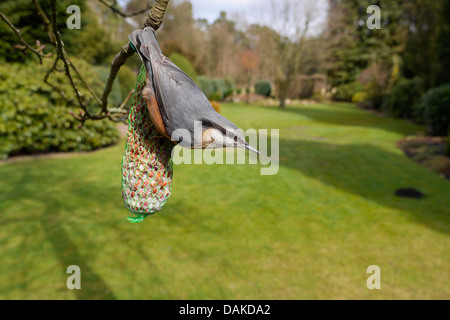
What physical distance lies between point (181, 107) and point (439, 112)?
42.6 feet

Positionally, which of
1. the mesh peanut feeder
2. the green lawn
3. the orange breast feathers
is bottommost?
the green lawn

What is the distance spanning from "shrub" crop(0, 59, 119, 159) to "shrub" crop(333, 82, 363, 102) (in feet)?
94.0

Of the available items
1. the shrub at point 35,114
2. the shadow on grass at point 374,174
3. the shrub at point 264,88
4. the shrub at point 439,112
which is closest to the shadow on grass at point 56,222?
the shrub at point 35,114

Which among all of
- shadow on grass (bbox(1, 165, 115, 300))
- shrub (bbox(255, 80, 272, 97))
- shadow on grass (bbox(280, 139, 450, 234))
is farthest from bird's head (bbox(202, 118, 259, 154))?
shrub (bbox(255, 80, 272, 97))

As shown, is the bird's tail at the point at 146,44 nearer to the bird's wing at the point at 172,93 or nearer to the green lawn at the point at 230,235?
the bird's wing at the point at 172,93

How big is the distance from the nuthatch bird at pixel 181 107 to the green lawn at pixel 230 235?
3349 mm

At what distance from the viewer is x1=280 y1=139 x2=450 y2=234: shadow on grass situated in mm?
5781

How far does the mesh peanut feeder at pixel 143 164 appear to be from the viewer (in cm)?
103

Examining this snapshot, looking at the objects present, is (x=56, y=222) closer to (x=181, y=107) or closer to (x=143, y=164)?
(x=143, y=164)

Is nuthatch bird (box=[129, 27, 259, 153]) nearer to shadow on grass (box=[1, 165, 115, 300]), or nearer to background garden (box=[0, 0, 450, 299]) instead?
background garden (box=[0, 0, 450, 299])

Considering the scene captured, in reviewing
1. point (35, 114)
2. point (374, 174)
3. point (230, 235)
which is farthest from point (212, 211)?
point (35, 114)

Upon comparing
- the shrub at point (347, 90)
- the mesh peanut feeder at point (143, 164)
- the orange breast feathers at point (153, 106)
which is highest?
the shrub at point (347, 90)

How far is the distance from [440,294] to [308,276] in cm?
157
